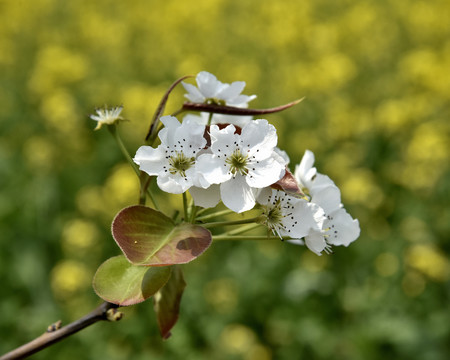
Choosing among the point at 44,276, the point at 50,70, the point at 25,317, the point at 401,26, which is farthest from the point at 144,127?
the point at 401,26

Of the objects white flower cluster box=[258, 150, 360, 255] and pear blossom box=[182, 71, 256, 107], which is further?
pear blossom box=[182, 71, 256, 107]

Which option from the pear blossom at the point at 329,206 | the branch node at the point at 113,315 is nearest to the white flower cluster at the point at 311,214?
the pear blossom at the point at 329,206

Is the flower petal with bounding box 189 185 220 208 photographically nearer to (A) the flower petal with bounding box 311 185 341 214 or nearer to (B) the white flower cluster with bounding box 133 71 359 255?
(B) the white flower cluster with bounding box 133 71 359 255

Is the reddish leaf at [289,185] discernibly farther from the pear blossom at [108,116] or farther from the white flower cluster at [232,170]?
the pear blossom at [108,116]

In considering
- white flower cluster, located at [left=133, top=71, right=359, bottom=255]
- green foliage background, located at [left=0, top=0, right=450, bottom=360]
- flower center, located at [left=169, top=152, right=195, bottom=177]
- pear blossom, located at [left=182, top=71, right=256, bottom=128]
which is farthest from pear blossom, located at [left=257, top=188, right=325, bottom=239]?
green foliage background, located at [left=0, top=0, right=450, bottom=360]

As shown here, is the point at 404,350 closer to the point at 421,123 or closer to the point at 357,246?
the point at 357,246

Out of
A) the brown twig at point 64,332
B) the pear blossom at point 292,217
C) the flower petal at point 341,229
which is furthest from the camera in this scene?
the flower petal at point 341,229
